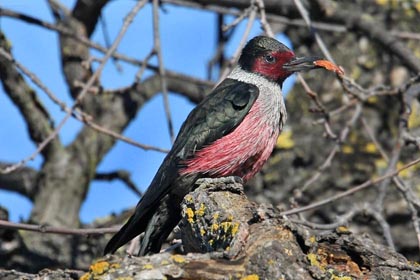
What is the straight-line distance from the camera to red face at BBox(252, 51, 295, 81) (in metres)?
5.89

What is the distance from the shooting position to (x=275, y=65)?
591 cm

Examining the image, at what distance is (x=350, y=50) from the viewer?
313 inches

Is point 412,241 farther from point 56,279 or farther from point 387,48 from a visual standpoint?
point 56,279

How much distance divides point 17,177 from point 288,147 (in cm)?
221

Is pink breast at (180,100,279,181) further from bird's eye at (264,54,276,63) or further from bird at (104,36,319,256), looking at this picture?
bird's eye at (264,54,276,63)

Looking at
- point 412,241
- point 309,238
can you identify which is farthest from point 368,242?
point 412,241

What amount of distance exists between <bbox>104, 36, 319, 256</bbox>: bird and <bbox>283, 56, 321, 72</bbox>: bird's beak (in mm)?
13

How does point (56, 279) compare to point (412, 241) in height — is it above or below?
below

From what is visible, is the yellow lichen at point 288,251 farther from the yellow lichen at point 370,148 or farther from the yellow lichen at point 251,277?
the yellow lichen at point 370,148

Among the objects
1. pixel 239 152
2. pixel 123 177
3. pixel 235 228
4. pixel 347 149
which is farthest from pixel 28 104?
pixel 235 228

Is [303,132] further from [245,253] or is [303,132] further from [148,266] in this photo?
[148,266]

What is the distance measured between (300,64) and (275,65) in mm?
177

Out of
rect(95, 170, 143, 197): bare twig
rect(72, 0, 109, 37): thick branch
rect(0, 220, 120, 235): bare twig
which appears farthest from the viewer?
rect(72, 0, 109, 37): thick branch

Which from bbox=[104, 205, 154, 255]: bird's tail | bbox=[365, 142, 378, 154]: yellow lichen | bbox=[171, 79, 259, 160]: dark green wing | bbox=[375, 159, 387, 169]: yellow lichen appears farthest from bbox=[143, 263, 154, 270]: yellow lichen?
bbox=[365, 142, 378, 154]: yellow lichen
